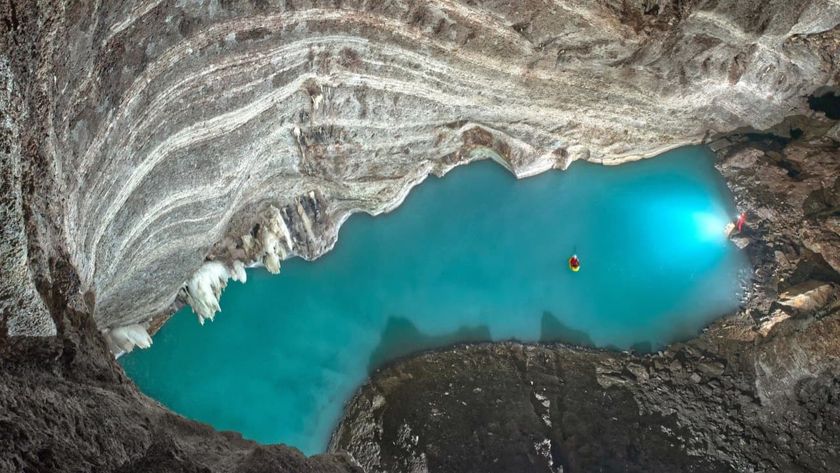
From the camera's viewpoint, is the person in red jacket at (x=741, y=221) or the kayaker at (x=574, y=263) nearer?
the kayaker at (x=574, y=263)

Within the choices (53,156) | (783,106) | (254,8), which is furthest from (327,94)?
(783,106)

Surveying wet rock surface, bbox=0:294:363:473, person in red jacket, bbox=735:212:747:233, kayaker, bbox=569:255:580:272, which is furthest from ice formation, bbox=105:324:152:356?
person in red jacket, bbox=735:212:747:233

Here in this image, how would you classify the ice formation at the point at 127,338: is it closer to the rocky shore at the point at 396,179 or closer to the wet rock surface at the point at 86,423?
the rocky shore at the point at 396,179

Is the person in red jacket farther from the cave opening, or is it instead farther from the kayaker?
the kayaker

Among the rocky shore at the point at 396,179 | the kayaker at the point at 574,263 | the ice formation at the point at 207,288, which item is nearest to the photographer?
the rocky shore at the point at 396,179

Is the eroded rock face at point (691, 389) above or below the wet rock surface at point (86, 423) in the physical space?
above

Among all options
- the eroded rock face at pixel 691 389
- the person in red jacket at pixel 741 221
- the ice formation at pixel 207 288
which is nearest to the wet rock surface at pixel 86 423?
the eroded rock face at pixel 691 389

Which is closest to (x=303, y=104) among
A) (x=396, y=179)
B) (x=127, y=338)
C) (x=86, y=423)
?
(x=396, y=179)
